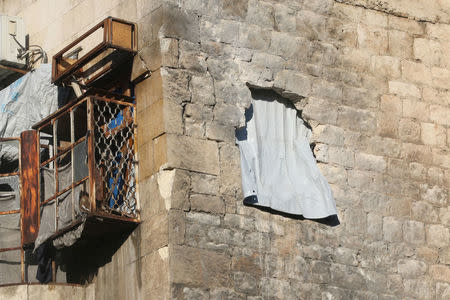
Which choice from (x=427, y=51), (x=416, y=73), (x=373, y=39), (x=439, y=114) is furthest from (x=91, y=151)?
(x=427, y=51)

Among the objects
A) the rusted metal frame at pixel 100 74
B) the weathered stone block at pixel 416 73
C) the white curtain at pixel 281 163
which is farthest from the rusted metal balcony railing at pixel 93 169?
the weathered stone block at pixel 416 73

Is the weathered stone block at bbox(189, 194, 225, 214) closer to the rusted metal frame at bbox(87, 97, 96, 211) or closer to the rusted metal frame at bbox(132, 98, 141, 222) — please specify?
the rusted metal frame at bbox(132, 98, 141, 222)

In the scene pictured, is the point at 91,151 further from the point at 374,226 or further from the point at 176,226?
the point at 374,226

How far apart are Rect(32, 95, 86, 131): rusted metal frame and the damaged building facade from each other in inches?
22.5

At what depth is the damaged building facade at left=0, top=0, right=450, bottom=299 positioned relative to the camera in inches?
470

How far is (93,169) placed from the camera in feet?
39.1

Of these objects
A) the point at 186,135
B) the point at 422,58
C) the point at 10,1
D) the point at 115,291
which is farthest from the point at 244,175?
the point at 10,1

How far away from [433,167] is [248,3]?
8.68 feet

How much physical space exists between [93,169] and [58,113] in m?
1.14

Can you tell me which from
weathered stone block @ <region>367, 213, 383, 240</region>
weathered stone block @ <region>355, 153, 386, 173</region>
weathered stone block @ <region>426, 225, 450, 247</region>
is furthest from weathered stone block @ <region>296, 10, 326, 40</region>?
weathered stone block @ <region>426, 225, 450, 247</region>

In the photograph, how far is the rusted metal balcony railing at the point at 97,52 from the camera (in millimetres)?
12422

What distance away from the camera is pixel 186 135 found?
12.1 m

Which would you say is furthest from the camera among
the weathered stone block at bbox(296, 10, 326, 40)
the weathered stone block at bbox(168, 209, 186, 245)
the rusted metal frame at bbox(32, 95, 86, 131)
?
the weathered stone block at bbox(296, 10, 326, 40)

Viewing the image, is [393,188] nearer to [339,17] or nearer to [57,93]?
[339,17]
